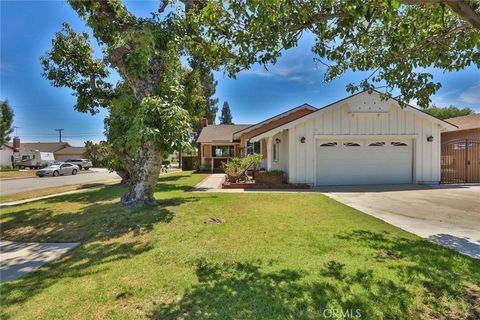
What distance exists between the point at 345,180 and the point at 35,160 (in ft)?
177

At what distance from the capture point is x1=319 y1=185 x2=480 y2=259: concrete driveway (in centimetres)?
579

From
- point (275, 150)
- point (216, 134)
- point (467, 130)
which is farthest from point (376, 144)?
point (216, 134)

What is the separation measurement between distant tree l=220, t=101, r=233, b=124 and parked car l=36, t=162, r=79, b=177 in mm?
34193

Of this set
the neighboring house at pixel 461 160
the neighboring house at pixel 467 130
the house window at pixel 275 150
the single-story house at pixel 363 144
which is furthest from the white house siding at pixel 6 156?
the neighboring house at pixel 467 130

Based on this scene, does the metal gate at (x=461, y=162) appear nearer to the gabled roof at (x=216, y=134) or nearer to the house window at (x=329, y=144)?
the house window at (x=329, y=144)

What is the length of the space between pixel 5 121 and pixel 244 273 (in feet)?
156

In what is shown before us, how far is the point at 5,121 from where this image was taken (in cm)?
3841

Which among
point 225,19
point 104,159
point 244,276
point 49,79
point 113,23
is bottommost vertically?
point 244,276

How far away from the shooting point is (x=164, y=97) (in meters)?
9.08

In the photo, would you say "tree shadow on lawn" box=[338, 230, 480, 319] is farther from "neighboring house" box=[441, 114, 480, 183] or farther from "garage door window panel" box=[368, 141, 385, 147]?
"neighboring house" box=[441, 114, 480, 183]

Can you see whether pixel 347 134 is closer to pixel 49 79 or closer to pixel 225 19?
pixel 225 19

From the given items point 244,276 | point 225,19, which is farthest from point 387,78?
point 244,276

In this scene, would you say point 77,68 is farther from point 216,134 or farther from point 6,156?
point 6,156

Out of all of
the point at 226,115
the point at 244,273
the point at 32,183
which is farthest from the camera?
the point at 226,115
